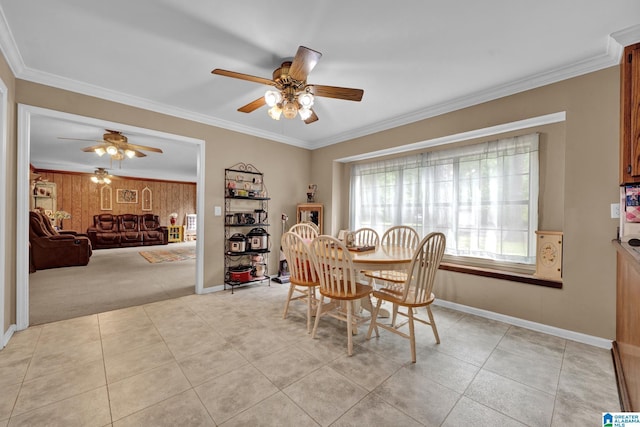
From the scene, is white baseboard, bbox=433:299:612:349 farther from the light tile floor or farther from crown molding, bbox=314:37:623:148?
crown molding, bbox=314:37:623:148

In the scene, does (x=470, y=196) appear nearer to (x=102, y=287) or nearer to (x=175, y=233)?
(x=102, y=287)

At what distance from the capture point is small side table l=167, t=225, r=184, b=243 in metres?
9.85

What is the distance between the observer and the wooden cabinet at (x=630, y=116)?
181 cm

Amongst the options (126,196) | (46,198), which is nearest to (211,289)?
(46,198)

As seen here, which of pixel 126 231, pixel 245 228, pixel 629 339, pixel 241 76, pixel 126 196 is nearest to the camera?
pixel 629 339

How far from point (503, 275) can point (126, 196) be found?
11055 mm

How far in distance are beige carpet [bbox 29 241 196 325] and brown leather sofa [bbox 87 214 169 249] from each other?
2623 mm

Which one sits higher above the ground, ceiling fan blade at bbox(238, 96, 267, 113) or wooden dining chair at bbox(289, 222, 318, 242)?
ceiling fan blade at bbox(238, 96, 267, 113)

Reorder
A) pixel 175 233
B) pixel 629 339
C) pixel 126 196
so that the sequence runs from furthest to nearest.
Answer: pixel 175 233 < pixel 126 196 < pixel 629 339

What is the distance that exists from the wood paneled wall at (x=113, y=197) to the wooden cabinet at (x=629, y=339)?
11.5 m

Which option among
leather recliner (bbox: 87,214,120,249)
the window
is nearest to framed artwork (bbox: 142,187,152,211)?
leather recliner (bbox: 87,214,120,249)

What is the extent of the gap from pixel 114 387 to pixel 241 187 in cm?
284

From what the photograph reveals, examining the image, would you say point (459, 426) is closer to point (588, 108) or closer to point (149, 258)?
point (588, 108)

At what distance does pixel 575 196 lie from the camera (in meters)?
2.37
